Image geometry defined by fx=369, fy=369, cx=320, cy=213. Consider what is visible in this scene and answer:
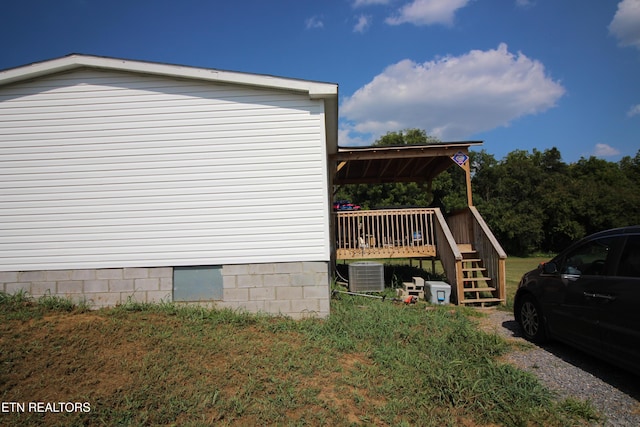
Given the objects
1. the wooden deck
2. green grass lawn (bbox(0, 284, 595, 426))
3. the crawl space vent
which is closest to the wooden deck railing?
the wooden deck

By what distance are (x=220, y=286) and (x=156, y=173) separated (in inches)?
90.6

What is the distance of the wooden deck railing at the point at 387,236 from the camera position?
31.4 ft

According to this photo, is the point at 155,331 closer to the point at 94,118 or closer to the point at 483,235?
the point at 94,118

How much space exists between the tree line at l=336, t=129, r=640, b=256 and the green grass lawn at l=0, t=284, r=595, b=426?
2246 cm

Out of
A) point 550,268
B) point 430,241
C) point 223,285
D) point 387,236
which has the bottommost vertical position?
point 223,285

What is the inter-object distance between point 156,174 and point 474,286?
766 cm

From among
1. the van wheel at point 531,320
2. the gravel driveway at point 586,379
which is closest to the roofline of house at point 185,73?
the van wheel at point 531,320

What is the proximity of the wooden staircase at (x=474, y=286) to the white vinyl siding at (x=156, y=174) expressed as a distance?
382cm

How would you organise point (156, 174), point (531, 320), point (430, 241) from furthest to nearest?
1. point (430, 241)
2. point (156, 174)
3. point (531, 320)

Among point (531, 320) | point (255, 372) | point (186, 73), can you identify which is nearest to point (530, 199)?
point (531, 320)

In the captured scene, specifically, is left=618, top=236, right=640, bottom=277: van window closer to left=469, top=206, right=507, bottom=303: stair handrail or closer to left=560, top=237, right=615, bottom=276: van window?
left=560, top=237, right=615, bottom=276: van window

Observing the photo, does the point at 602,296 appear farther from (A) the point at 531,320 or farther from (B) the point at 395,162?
(B) the point at 395,162

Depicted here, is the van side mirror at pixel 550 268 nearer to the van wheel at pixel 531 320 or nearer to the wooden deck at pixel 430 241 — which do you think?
the van wheel at pixel 531 320

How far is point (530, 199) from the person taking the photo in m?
35.6
